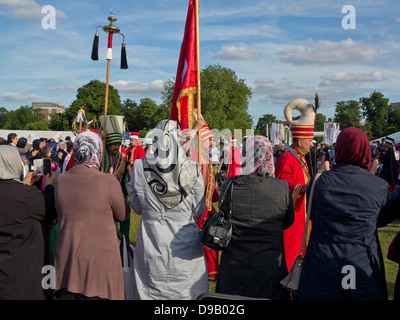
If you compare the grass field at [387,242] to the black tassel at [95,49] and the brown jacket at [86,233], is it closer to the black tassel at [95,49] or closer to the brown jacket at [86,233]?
the brown jacket at [86,233]

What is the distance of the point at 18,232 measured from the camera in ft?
10.3

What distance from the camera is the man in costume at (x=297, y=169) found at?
4207mm

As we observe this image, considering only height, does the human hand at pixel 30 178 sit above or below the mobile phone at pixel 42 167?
below

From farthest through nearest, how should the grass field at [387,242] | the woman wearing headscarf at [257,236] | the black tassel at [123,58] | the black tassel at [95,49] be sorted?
1. the black tassel at [123,58]
2. the grass field at [387,242]
3. the black tassel at [95,49]
4. the woman wearing headscarf at [257,236]

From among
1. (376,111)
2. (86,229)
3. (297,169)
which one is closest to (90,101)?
(376,111)

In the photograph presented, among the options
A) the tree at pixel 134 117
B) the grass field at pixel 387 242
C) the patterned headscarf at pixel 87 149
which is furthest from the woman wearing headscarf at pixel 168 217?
the tree at pixel 134 117

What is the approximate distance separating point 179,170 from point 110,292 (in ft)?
3.70

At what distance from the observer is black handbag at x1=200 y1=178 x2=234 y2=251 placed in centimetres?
292

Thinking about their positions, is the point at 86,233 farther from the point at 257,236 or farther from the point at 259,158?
the point at 259,158

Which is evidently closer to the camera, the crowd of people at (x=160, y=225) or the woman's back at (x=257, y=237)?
the crowd of people at (x=160, y=225)

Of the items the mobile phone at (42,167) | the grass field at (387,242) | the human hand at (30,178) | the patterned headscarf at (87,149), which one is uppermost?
the patterned headscarf at (87,149)

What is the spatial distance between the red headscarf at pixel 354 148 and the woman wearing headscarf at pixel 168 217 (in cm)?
115

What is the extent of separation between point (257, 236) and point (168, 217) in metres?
0.74

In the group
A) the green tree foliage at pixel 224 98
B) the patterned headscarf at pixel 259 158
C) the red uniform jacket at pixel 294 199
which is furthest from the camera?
the green tree foliage at pixel 224 98
